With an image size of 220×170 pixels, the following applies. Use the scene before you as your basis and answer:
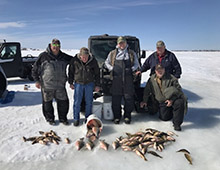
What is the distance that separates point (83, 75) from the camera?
14.0 ft

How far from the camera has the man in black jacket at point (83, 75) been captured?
4238 mm

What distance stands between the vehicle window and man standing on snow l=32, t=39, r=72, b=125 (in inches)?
238

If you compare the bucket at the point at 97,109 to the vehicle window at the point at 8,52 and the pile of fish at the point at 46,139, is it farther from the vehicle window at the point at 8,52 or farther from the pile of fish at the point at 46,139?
the vehicle window at the point at 8,52

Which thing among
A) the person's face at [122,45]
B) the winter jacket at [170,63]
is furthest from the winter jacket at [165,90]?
the person's face at [122,45]

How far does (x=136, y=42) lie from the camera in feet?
22.0

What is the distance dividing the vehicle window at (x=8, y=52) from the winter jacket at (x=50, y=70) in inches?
238

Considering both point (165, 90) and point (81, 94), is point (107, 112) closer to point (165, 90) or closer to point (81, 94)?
point (81, 94)

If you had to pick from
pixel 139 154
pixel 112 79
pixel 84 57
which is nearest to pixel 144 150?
pixel 139 154

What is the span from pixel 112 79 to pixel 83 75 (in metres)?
0.71

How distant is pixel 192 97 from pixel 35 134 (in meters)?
5.69

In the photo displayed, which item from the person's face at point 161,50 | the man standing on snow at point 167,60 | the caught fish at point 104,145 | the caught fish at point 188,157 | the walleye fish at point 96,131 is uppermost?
the person's face at point 161,50

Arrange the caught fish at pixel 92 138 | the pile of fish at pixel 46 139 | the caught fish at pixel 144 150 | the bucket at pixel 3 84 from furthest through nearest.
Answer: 1. the bucket at pixel 3 84
2. the caught fish at pixel 92 138
3. the pile of fish at pixel 46 139
4. the caught fish at pixel 144 150

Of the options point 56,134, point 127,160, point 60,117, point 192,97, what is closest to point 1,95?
point 60,117

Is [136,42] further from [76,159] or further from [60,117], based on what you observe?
[76,159]
